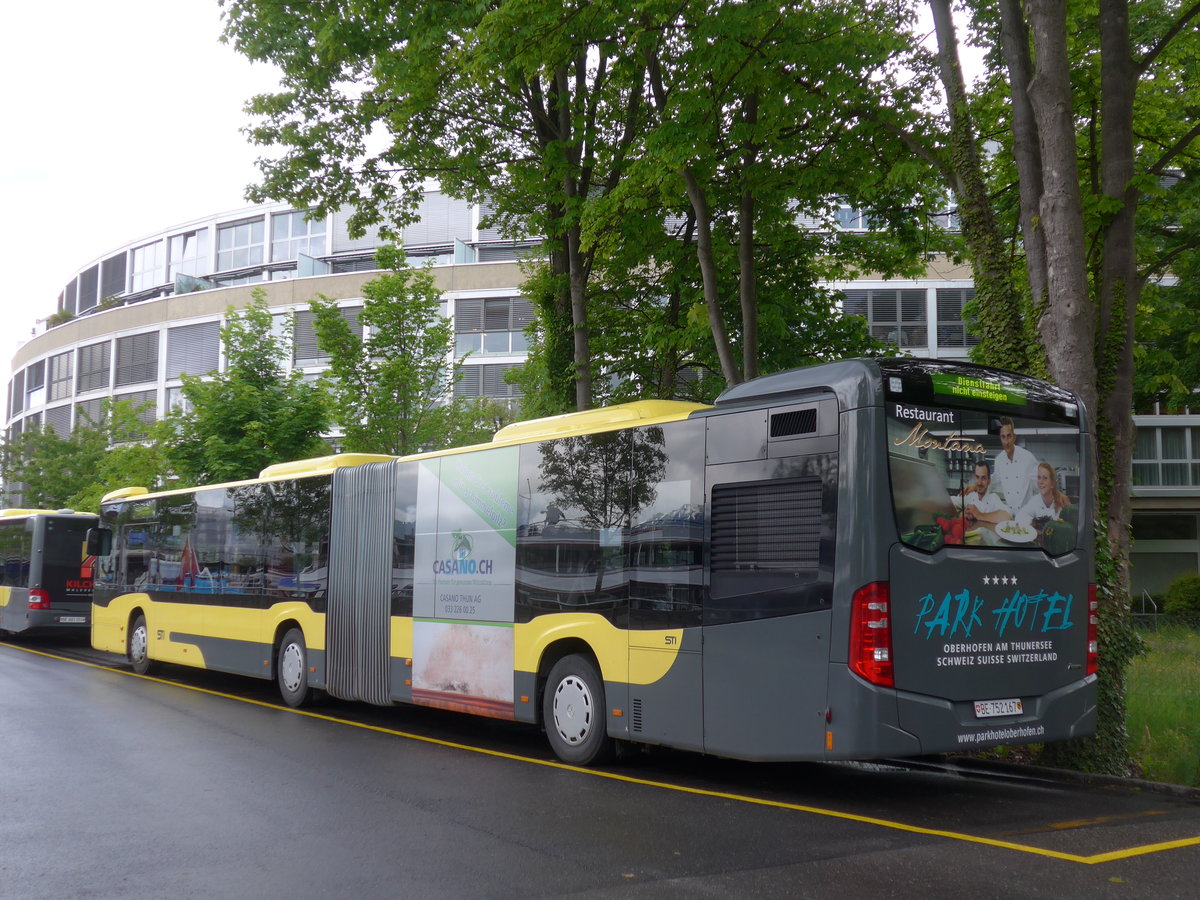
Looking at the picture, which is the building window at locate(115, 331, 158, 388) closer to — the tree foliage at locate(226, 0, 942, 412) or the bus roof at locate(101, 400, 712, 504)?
the tree foliage at locate(226, 0, 942, 412)

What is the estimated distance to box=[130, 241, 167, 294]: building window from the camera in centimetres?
5838

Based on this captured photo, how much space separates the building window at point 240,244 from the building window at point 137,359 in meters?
5.23

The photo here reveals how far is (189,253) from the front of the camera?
188 ft

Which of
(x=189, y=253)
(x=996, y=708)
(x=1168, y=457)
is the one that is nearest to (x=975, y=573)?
(x=996, y=708)

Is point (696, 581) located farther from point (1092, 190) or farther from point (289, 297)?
point (289, 297)

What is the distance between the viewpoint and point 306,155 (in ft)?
63.4

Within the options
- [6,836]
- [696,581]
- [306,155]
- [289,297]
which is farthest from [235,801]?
[289,297]

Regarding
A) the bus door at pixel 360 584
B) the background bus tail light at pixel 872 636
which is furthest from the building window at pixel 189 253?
the background bus tail light at pixel 872 636

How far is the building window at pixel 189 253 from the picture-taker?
186ft

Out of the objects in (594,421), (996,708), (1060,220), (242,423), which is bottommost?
(996,708)

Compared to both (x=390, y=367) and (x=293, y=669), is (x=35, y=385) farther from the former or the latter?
(x=293, y=669)

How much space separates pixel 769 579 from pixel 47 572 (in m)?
21.1

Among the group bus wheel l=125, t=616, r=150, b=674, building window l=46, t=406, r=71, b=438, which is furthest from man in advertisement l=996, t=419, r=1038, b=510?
building window l=46, t=406, r=71, b=438

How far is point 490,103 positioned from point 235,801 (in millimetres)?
14407
